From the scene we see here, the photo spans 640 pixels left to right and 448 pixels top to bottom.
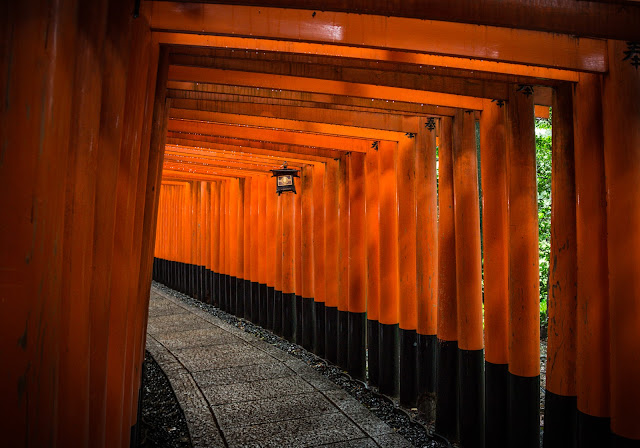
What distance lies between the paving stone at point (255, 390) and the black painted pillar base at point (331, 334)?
1384mm

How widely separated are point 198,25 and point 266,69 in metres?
1.29

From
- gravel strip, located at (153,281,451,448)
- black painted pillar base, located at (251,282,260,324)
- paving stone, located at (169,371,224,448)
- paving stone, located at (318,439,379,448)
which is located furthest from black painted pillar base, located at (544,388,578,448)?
black painted pillar base, located at (251,282,260,324)

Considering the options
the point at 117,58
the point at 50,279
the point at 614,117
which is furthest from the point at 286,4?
the point at 614,117

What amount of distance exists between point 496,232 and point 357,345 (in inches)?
156

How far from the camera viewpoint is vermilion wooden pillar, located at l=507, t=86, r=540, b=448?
4547 millimetres

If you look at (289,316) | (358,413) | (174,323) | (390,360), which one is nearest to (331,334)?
(390,360)

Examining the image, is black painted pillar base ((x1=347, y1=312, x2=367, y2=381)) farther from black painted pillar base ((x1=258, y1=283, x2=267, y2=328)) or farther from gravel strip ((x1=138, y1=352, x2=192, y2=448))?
black painted pillar base ((x1=258, y1=283, x2=267, y2=328))

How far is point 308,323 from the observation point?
33.3 feet

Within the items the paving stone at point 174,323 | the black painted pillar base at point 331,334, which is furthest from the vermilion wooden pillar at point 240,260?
the black painted pillar base at point 331,334

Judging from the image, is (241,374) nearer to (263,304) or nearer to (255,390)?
(255,390)

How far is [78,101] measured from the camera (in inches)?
81.2

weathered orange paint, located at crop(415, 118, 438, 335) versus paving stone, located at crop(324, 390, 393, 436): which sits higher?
weathered orange paint, located at crop(415, 118, 438, 335)

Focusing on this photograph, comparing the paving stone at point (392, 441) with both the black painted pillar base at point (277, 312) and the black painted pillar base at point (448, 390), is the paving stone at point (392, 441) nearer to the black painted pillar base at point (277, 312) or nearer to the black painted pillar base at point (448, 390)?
the black painted pillar base at point (448, 390)

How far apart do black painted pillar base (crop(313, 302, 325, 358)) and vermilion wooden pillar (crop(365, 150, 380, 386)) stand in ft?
6.63
